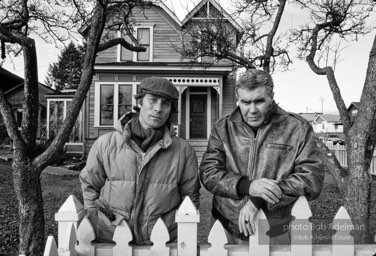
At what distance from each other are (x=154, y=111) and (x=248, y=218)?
2.75ft

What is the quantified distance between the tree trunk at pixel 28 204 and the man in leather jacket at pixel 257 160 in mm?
2787

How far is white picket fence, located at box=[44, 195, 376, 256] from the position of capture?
1684mm

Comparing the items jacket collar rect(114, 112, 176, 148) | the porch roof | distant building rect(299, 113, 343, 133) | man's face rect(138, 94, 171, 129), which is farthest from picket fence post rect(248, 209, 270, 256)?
distant building rect(299, 113, 343, 133)

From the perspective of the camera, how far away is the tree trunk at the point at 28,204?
12.4 ft

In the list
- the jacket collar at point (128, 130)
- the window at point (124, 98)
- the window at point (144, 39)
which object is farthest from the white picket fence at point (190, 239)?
the window at point (144, 39)

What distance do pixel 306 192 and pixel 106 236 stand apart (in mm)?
1202

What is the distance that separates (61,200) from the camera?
7969 millimetres

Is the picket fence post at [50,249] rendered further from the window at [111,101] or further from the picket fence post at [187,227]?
the window at [111,101]

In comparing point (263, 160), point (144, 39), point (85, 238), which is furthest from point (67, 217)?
point (144, 39)

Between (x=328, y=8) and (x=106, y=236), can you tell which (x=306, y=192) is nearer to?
(x=106, y=236)

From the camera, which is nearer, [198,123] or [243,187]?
[243,187]

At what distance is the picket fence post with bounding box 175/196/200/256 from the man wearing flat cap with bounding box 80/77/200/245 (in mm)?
271

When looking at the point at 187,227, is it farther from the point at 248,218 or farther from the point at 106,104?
the point at 106,104

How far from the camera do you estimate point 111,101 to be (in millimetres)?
16297
